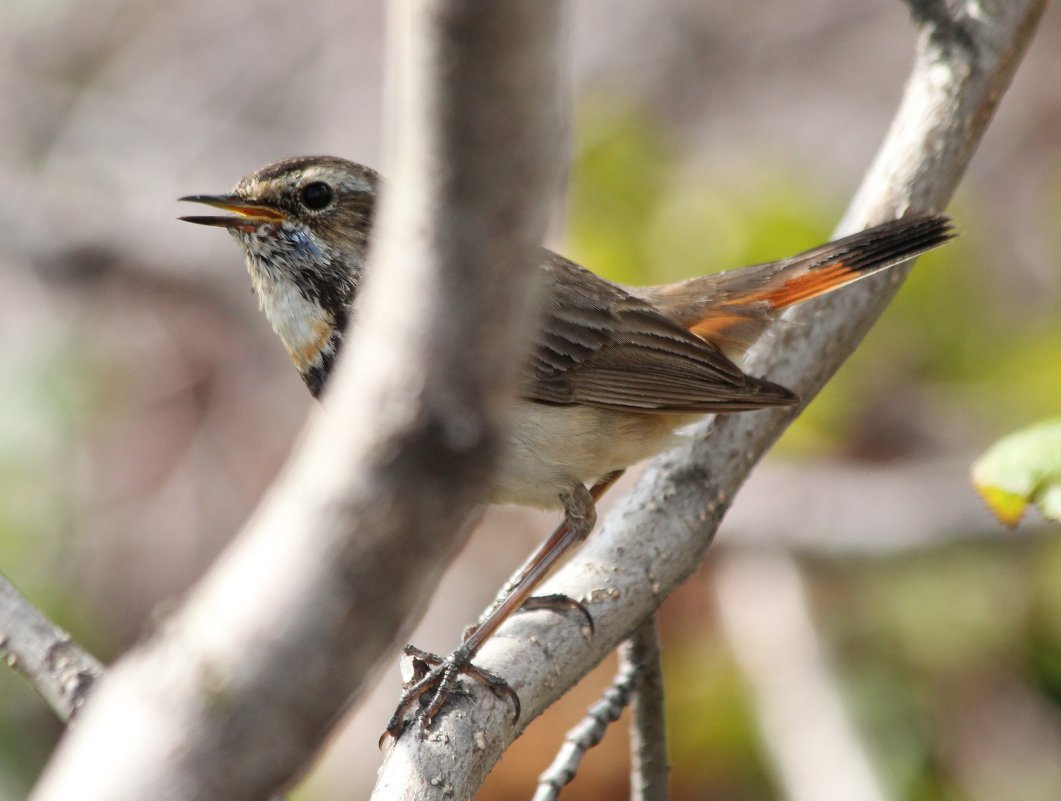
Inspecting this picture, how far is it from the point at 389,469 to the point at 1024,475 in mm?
2019

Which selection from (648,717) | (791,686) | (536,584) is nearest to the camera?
(536,584)

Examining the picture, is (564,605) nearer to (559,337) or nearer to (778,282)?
(559,337)

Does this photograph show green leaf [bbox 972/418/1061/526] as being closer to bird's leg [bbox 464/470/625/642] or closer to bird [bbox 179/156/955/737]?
bird [bbox 179/156/955/737]

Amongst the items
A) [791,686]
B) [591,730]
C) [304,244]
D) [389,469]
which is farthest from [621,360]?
[389,469]

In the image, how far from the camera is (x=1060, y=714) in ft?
16.3

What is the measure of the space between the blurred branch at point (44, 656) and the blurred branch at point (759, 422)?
99 centimetres

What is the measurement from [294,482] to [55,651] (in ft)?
4.52

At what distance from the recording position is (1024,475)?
2736 mm

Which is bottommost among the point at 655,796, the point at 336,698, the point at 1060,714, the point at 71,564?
the point at 336,698

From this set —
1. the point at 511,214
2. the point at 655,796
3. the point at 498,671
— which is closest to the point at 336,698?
the point at 511,214

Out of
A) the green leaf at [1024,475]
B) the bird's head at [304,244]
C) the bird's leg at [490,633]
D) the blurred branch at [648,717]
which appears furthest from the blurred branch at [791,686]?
the bird's head at [304,244]

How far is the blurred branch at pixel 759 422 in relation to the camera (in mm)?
3082

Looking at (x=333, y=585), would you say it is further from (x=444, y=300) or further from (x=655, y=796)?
(x=655, y=796)

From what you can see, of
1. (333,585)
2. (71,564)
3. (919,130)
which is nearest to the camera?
(333,585)
